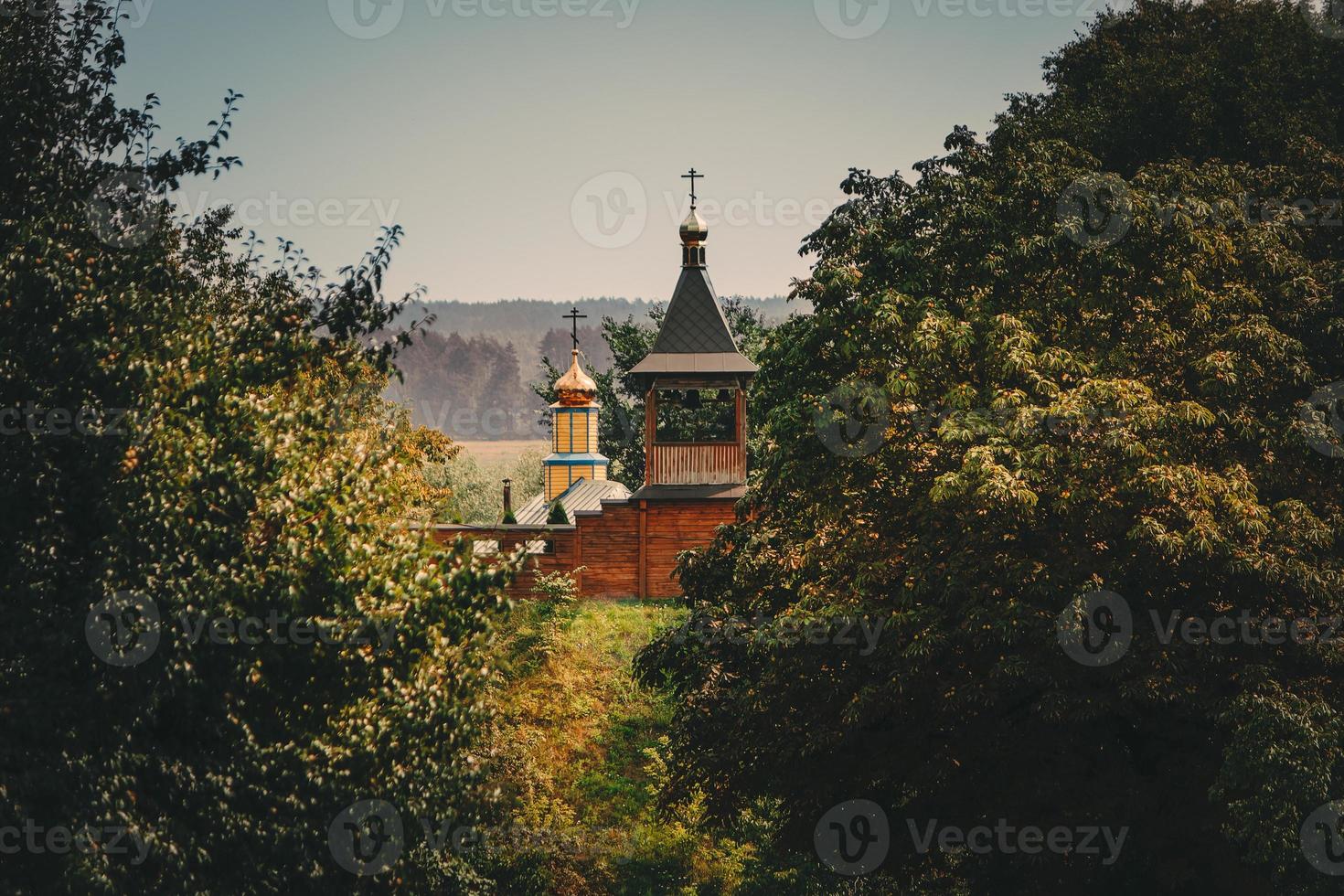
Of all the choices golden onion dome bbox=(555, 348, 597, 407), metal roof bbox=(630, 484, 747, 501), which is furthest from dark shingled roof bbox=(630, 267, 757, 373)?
golden onion dome bbox=(555, 348, 597, 407)

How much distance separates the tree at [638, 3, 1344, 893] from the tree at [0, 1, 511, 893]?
5.25m

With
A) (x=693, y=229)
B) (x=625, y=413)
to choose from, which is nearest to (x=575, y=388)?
(x=625, y=413)

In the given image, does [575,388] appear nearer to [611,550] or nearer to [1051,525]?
[611,550]

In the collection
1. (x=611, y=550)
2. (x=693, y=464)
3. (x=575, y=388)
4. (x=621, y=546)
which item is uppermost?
(x=575, y=388)

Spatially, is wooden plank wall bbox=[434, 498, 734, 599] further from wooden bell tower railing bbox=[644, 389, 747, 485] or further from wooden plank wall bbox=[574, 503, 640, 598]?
wooden bell tower railing bbox=[644, 389, 747, 485]

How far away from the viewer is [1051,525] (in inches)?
524

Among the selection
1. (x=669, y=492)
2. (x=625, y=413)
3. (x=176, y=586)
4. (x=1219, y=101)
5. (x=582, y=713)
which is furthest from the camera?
(x=625, y=413)

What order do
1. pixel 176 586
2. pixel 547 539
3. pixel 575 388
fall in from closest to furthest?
pixel 176 586, pixel 547 539, pixel 575 388

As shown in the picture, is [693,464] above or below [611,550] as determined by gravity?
above

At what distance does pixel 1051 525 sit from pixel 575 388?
107 ft

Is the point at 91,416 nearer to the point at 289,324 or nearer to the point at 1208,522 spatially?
the point at 289,324

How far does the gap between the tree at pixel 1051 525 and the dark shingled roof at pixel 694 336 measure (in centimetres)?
1447

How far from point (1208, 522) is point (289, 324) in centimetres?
948

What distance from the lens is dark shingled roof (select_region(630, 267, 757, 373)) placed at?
31000 mm
